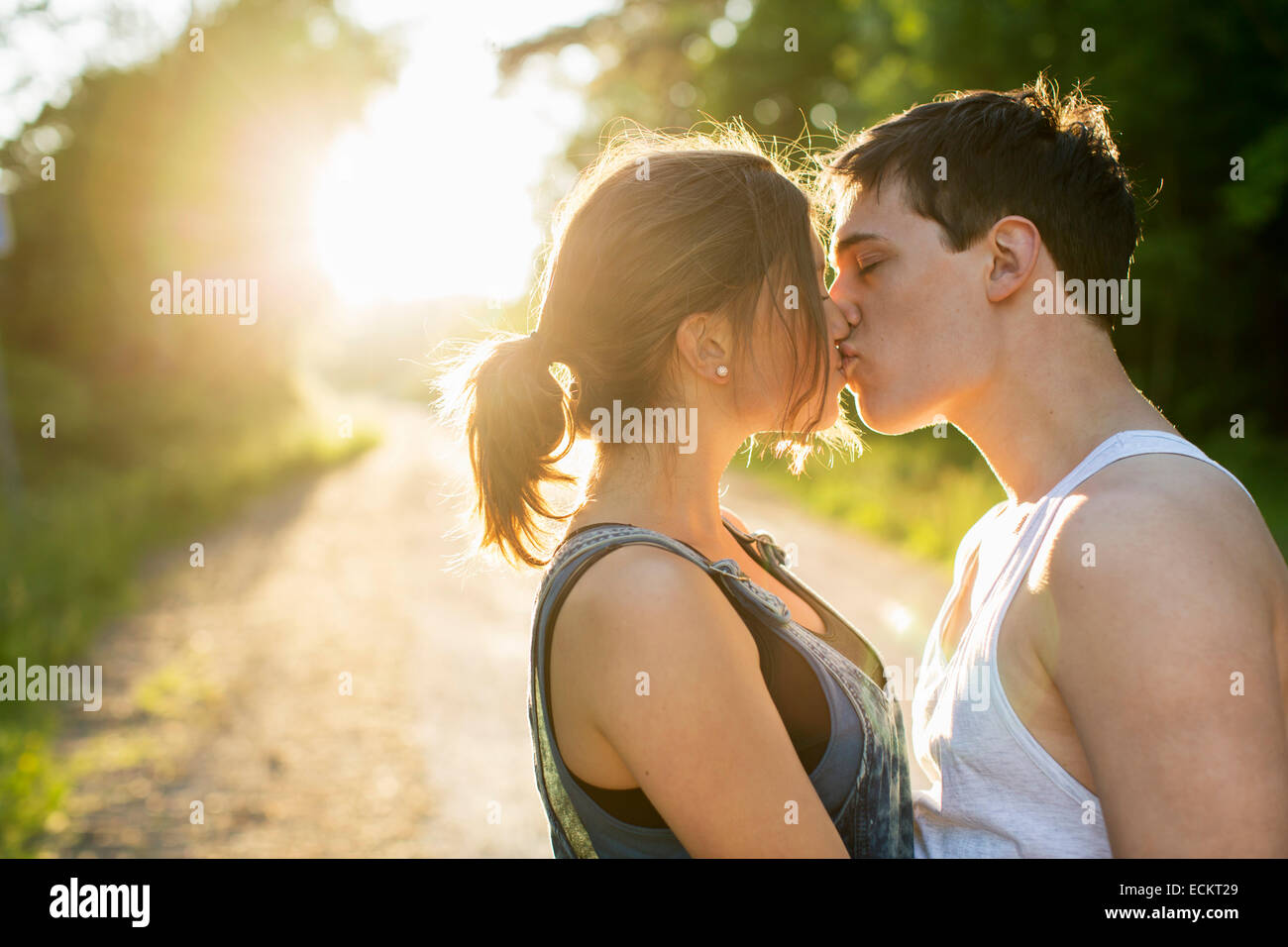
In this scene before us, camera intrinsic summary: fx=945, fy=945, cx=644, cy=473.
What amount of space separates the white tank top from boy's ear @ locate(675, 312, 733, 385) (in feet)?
2.35

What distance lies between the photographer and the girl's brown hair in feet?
6.34

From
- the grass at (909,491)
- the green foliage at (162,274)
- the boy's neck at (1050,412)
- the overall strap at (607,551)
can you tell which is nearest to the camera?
the overall strap at (607,551)

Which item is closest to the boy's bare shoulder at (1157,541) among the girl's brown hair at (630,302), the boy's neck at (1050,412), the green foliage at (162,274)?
the boy's neck at (1050,412)

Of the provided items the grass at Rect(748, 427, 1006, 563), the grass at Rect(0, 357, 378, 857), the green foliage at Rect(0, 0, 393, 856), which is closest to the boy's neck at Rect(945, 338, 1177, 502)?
the grass at Rect(0, 357, 378, 857)

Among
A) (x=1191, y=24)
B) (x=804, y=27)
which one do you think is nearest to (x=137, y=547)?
(x=1191, y=24)

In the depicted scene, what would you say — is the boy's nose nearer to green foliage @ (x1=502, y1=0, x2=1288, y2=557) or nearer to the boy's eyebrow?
the boy's eyebrow

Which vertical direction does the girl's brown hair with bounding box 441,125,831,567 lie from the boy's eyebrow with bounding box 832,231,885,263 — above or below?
below

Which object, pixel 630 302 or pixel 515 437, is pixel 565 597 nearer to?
pixel 515 437

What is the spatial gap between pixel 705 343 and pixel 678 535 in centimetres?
41

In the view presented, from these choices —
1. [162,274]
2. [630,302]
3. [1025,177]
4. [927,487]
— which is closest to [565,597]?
[630,302]

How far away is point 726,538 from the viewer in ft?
7.23

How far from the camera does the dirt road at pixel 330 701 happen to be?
4.56 metres

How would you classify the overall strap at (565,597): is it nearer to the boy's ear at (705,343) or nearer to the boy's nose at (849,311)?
the boy's ear at (705,343)
